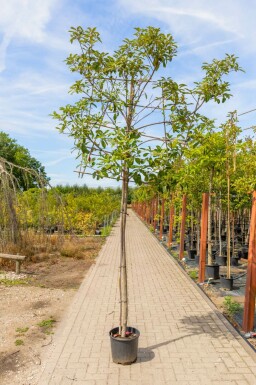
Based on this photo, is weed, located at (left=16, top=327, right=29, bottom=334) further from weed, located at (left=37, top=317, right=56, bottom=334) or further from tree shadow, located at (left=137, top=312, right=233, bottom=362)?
tree shadow, located at (left=137, top=312, right=233, bottom=362)

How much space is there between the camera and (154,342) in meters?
4.80

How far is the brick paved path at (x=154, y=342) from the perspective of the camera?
3883mm

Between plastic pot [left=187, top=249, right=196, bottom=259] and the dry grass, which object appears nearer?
the dry grass

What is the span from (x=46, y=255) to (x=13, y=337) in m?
5.93

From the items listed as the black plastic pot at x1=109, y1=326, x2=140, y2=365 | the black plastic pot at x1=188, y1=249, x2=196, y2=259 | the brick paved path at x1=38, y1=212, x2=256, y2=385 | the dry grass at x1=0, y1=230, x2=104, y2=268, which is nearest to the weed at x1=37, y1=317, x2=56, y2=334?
the brick paved path at x1=38, y1=212, x2=256, y2=385

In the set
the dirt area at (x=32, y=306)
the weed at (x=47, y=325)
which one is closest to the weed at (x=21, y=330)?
the dirt area at (x=32, y=306)

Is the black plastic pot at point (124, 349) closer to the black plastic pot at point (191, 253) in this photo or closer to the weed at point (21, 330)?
the weed at point (21, 330)

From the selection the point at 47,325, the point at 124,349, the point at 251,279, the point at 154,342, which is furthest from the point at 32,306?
the point at 251,279

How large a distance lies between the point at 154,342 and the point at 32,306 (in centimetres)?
260

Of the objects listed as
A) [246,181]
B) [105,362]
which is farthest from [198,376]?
[246,181]

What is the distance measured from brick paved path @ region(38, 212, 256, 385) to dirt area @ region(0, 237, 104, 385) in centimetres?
22

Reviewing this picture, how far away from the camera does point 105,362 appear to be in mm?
4211

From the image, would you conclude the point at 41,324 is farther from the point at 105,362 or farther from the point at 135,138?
the point at 135,138

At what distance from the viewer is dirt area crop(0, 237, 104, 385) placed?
425cm
